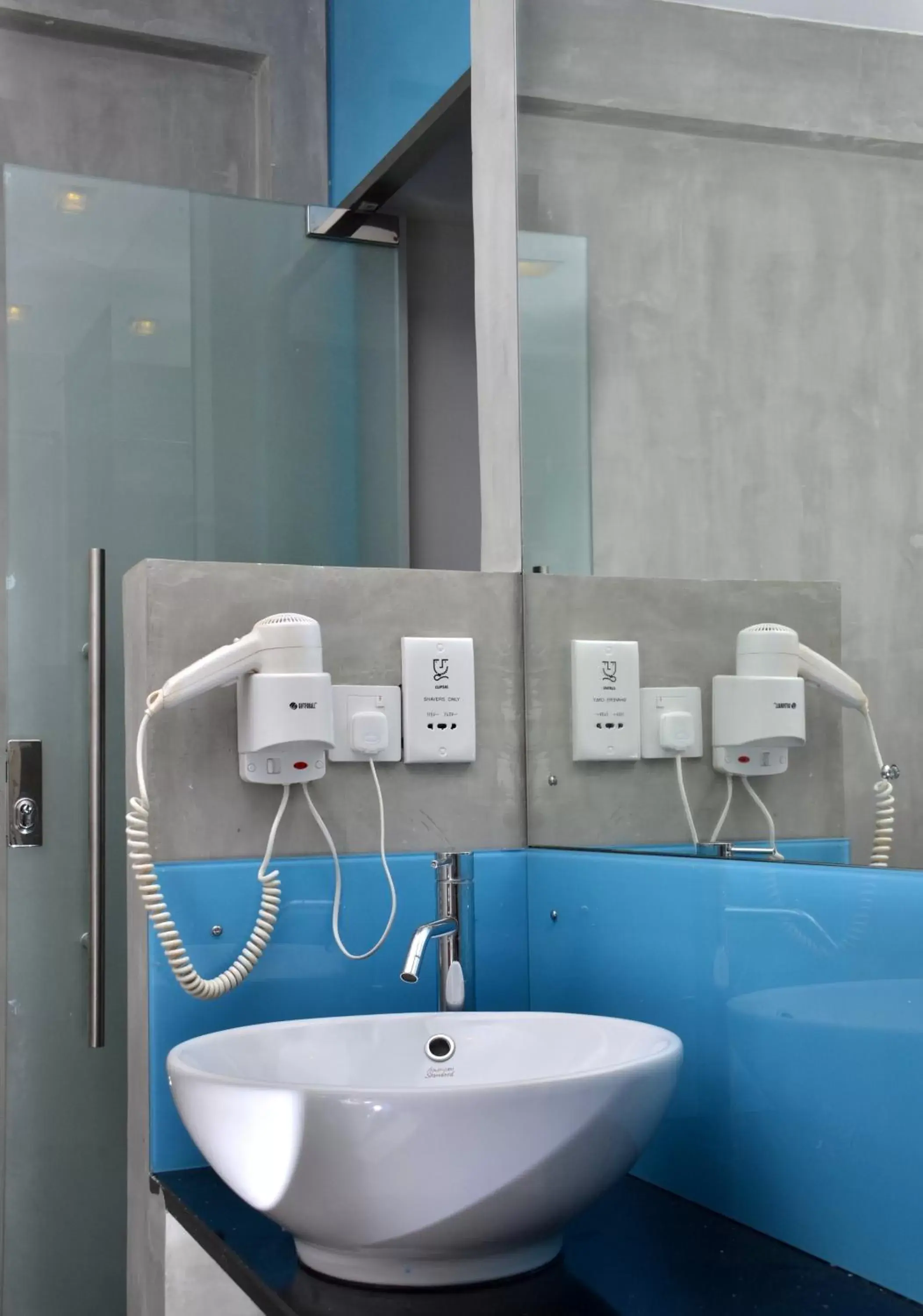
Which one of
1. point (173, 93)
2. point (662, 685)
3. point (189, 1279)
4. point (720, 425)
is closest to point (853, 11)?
point (720, 425)

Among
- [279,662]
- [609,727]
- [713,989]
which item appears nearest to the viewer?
→ [713,989]

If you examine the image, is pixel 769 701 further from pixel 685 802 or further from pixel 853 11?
pixel 853 11

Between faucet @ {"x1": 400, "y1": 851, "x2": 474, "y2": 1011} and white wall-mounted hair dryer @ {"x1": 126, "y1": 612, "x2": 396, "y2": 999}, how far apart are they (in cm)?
16

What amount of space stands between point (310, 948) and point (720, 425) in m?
0.64

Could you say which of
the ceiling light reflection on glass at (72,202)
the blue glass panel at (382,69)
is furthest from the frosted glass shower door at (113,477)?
the blue glass panel at (382,69)

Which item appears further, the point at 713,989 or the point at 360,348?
the point at 360,348

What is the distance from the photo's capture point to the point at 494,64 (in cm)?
166

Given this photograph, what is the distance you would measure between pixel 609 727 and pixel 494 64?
0.81m

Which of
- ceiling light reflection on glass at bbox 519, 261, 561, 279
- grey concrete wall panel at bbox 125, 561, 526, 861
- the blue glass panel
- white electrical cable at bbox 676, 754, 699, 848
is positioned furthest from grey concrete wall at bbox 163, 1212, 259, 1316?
the blue glass panel

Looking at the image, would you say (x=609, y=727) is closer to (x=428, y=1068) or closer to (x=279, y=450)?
(x=428, y=1068)

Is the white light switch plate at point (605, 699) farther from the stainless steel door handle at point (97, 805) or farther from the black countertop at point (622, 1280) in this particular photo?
the stainless steel door handle at point (97, 805)

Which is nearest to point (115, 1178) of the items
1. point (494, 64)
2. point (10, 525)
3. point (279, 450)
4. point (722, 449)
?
point (10, 525)

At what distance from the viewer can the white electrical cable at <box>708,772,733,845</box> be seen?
1190mm

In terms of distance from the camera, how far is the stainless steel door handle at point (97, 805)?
2012 millimetres
